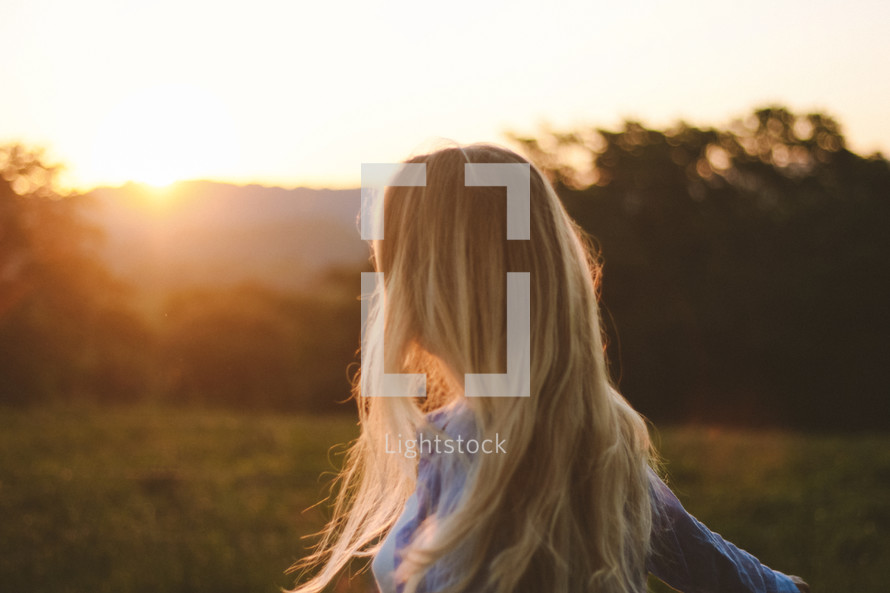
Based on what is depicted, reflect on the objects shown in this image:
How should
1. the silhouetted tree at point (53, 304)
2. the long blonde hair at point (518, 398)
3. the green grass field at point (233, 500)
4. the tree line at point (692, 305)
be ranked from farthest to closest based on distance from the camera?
the tree line at point (692, 305) → the silhouetted tree at point (53, 304) → the green grass field at point (233, 500) → the long blonde hair at point (518, 398)

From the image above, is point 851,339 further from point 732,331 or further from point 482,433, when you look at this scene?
point 482,433

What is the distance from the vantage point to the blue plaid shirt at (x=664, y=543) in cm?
112

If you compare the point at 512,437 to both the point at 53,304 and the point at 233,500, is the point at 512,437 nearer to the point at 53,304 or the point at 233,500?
the point at 233,500

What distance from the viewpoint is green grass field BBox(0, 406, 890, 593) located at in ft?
15.9

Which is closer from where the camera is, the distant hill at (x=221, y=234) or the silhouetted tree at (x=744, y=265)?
the distant hill at (x=221, y=234)

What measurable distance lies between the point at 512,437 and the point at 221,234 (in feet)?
45.9

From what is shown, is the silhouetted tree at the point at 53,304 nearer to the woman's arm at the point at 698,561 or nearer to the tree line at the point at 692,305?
the tree line at the point at 692,305

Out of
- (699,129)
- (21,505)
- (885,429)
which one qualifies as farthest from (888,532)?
(699,129)

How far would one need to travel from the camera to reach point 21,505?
582 centimetres

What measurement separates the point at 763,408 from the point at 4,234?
15698mm

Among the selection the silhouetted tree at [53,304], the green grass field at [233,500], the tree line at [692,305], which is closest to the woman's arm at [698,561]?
the green grass field at [233,500]

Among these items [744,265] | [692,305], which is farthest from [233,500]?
[744,265]

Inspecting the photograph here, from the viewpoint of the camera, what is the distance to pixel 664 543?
3.86 feet

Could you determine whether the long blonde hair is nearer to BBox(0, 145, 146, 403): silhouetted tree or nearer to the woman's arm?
the woman's arm
